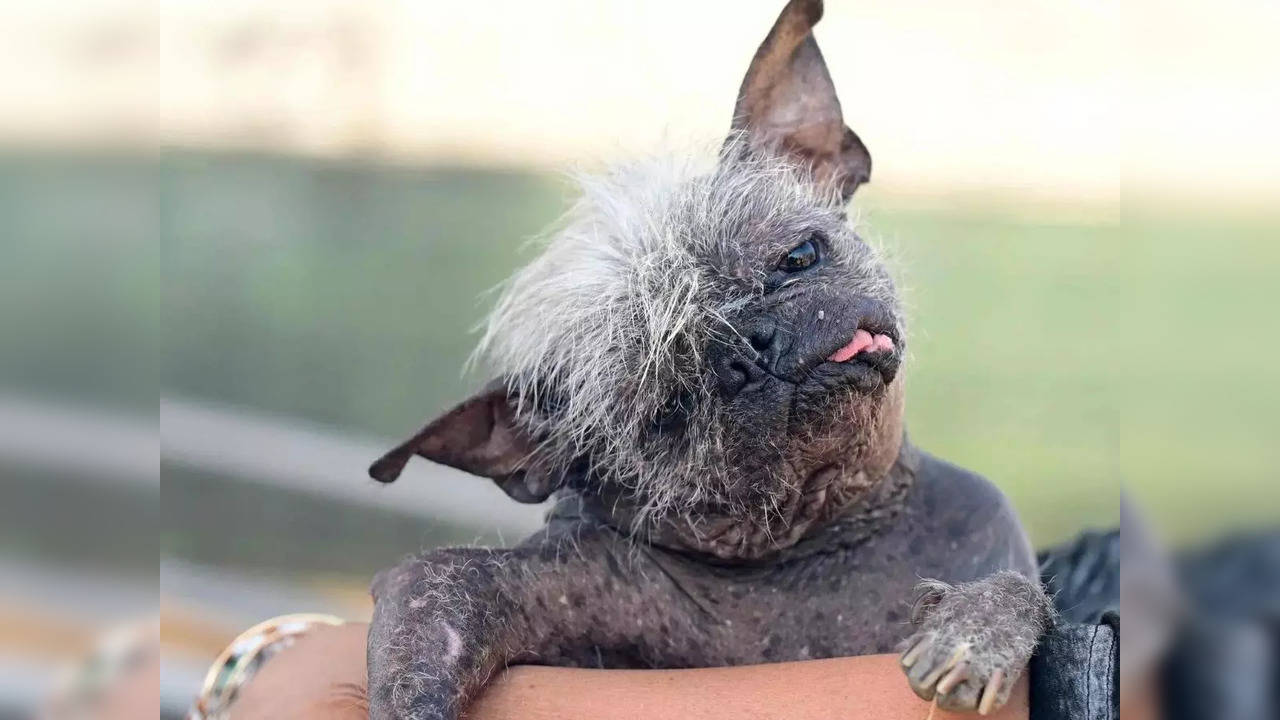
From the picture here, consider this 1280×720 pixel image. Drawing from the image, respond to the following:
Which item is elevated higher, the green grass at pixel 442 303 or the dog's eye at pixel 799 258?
the dog's eye at pixel 799 258

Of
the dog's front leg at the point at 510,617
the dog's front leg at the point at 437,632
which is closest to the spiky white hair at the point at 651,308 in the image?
the dog's front leg at the point at 510,617

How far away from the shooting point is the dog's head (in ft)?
4.80

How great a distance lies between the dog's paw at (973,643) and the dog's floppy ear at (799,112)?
71 cm

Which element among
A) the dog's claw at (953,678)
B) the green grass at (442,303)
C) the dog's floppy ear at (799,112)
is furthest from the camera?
the green grass at (442,303)

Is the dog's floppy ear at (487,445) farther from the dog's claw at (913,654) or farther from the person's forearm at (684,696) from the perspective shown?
the dog's claw at (913,654)

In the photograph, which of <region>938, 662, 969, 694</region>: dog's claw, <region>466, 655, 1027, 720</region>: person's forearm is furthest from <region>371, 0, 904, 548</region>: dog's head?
<region>938, 662, 969, 694</region>: dog's claw

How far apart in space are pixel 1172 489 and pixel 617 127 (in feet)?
7.35

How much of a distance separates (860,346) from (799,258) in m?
0.20

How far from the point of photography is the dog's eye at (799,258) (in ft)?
5.16

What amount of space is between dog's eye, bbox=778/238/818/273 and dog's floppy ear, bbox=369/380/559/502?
435mm

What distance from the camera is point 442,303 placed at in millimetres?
3744

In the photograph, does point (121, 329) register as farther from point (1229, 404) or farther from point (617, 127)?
point (617, 127)

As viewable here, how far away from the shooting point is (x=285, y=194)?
12.6ft

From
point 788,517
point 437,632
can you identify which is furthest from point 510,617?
point 788,517
